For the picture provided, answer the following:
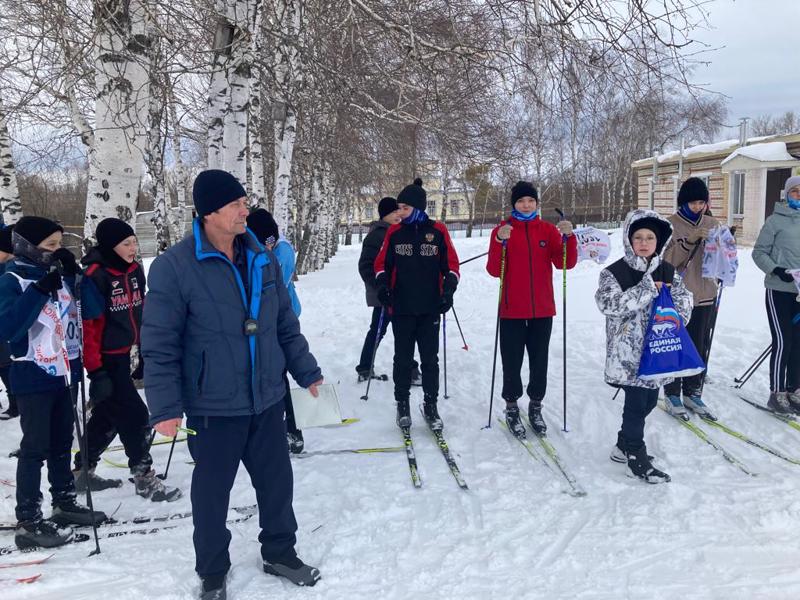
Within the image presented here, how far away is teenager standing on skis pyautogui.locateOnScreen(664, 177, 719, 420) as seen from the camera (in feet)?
15.8

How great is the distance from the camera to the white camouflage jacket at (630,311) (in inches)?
144

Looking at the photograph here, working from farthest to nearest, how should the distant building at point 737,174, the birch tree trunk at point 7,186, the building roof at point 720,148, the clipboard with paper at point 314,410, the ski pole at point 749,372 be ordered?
1. the building roof at point 720,148
2. the distant building at point 737,174
3. the birch tree trunk at point 7,186
4. the ski pole at point 749,372
5. the clipboard with paper at point 314,410

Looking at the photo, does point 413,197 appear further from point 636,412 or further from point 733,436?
point 733,436

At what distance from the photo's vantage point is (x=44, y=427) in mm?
3145

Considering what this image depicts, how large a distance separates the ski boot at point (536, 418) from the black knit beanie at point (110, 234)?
3.37m

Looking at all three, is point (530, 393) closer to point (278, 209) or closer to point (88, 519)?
point (88, 519)

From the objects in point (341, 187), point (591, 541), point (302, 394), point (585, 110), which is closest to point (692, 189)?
point (585, 110)

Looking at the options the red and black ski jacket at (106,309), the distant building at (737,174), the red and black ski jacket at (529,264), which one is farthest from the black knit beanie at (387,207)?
the distant building at (737,174)

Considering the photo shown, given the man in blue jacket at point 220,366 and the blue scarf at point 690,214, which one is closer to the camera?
the man in blue jacket at point 220,366

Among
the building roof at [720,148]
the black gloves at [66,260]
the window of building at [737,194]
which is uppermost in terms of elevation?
the building roof at [720,148]

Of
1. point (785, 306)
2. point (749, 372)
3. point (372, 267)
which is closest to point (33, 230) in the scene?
point (372, 267)

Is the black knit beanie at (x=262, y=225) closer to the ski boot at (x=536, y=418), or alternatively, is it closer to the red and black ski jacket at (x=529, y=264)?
the red and black ski jacket at (x=529, y=264)

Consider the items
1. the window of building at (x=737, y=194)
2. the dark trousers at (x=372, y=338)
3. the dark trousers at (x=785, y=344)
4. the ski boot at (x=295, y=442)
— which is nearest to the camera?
the ski boot at (x=295, y=442)

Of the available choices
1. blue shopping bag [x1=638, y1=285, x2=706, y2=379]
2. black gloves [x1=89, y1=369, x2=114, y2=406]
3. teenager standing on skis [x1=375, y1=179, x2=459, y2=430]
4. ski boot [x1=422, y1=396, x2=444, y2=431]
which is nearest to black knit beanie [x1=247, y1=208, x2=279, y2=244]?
teenager standing on skis [x1=375, y1=179, x2=459, y2=430]
